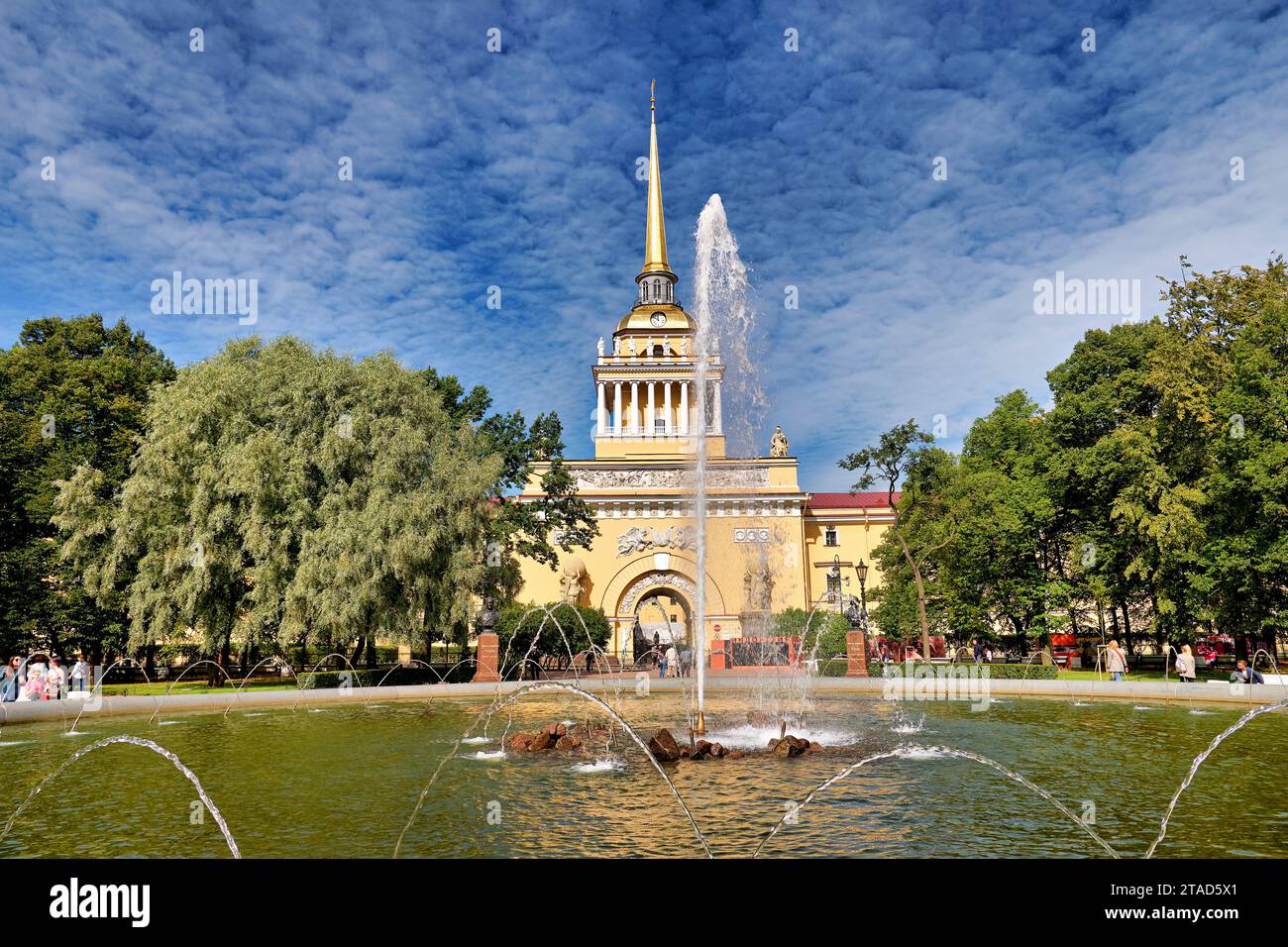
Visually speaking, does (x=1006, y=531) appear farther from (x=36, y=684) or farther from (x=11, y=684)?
(x=11, y=684)

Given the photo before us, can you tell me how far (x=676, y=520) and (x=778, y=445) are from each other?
873cm

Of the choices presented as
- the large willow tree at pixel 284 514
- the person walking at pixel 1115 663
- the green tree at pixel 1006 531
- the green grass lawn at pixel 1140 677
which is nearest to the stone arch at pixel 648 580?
the green tree at pixel 1006 531

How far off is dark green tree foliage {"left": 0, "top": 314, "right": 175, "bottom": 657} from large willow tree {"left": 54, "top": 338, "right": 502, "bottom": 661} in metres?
1.76

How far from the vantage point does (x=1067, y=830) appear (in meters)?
7.19

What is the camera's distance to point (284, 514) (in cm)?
2295

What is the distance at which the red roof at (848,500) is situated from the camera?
54500mm

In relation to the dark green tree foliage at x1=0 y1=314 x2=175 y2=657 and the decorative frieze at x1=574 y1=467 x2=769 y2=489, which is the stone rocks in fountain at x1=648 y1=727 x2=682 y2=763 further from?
the decorative frieze at x1=574 y1=467 x2=769 y2=489

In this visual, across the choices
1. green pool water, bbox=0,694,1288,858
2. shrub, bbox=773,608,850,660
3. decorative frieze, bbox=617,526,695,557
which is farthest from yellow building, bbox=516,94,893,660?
green pool water, bbox=0,694,1288,858

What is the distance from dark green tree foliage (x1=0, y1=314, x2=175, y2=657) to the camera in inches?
947

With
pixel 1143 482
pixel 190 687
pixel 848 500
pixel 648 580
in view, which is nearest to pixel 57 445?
pixel 190 687

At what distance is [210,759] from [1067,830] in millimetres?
11313

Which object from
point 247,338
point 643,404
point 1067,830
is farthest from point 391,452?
point 643,404

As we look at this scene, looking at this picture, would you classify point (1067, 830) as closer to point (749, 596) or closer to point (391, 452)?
point (391, 452)

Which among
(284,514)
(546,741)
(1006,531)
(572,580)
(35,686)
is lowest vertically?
(546,741)
